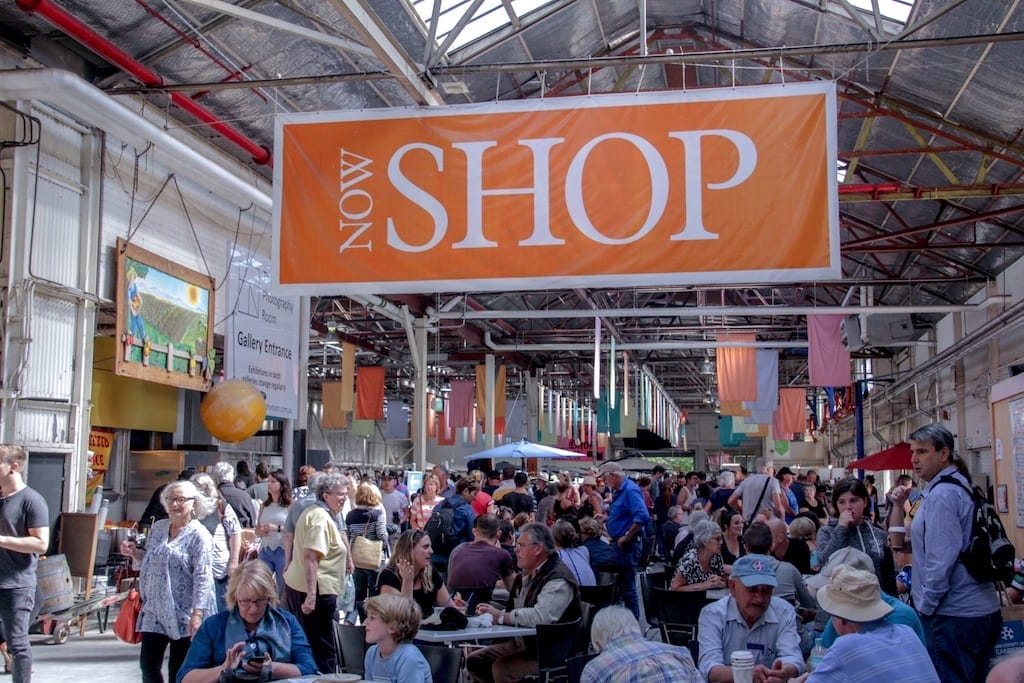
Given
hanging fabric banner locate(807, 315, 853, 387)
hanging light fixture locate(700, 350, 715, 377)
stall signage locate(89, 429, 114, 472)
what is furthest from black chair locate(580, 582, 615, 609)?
hanging light fixture locate(700, 350, 715, 377)

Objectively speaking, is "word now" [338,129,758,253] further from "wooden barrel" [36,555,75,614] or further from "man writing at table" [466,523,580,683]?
"wooden barrel" [36,555,75,614]

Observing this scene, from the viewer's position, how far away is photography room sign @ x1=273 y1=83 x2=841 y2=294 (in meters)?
6.09

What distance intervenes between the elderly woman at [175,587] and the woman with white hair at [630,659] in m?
2.43

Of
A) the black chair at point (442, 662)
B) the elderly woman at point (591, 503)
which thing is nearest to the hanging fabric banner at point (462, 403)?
the elderly woman at point (591, 503)

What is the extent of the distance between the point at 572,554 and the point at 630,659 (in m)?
3.64

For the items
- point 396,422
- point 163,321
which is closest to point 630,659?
point 163,321

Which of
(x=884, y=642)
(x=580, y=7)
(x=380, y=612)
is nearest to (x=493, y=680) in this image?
(x=380, y=612)

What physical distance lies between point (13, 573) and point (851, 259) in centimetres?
1917

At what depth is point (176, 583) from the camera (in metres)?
5.55

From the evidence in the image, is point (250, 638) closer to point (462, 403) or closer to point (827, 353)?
point (827, 353)

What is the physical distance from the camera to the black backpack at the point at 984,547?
15.5 ft

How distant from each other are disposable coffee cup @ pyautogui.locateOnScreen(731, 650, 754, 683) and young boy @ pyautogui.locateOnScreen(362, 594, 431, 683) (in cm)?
135

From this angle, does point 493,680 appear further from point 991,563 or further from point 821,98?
point 821,98

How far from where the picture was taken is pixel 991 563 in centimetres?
473
